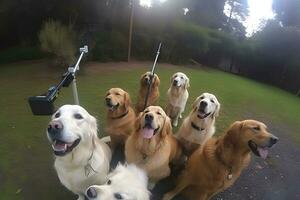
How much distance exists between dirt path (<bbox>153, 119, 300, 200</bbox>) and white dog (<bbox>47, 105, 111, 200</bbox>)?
1.12 metres

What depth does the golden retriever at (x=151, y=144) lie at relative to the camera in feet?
11.5

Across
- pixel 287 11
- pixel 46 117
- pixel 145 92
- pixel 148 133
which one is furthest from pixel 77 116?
pixel 287 11

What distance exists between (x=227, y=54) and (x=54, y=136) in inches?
618

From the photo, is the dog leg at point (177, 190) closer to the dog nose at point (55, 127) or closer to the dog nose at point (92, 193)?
the dog nose at point (92, 193)

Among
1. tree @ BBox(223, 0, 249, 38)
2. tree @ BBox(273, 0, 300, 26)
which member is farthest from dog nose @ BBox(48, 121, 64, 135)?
tree @ BBox(273, 0, 300, 26)

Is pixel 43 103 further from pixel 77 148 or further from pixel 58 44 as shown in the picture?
Answer: pixel 58 44

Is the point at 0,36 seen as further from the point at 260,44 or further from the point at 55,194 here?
the point at 260,44

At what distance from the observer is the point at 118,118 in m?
4.47

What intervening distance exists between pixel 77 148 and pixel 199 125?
2105 millimetres

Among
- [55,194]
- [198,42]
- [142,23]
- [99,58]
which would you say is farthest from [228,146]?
[198,42]

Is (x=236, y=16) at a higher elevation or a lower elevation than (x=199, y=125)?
lower

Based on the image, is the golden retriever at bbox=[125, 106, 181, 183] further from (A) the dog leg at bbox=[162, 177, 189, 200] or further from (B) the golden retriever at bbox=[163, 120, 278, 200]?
(B) the golden retriever at bbox=[163, 120, 278, 200]

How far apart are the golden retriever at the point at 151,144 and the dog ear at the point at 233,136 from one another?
723 mm

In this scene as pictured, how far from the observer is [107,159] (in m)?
3.47
